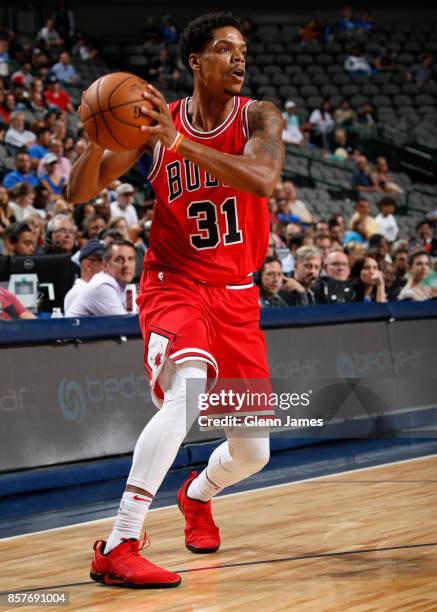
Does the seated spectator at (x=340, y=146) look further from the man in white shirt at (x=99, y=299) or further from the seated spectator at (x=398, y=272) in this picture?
the man in white shirt at (x=99, y=299)

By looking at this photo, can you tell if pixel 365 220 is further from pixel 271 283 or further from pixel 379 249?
pixel 271 283

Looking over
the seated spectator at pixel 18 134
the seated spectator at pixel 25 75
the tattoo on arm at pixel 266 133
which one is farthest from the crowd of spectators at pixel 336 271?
the seated spectator at pixel 25 75

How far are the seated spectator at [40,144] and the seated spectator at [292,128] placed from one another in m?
6.66

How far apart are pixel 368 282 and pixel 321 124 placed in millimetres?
11657

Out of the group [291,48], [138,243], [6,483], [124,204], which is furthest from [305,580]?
[291,48]

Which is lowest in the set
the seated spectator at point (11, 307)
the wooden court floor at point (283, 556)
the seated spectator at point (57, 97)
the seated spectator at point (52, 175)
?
the wooden court floor at point (283, 556)

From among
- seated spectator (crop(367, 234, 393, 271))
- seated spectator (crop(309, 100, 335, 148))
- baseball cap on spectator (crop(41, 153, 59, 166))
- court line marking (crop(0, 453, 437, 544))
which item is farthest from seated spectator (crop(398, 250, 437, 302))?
seated spectator (crop(309, 100, 335, 148))

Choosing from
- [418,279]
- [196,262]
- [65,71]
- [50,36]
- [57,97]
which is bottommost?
[418,279]

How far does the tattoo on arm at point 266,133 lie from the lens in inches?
156

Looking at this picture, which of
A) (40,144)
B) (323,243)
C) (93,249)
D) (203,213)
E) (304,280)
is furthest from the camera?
(40,144)

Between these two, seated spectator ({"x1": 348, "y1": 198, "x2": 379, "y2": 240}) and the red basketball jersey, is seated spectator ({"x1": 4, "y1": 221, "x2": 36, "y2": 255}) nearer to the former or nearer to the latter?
the red basketball jersey

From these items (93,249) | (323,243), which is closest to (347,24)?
(323,243)

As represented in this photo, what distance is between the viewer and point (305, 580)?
400 centimetres

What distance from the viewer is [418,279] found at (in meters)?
10.3
